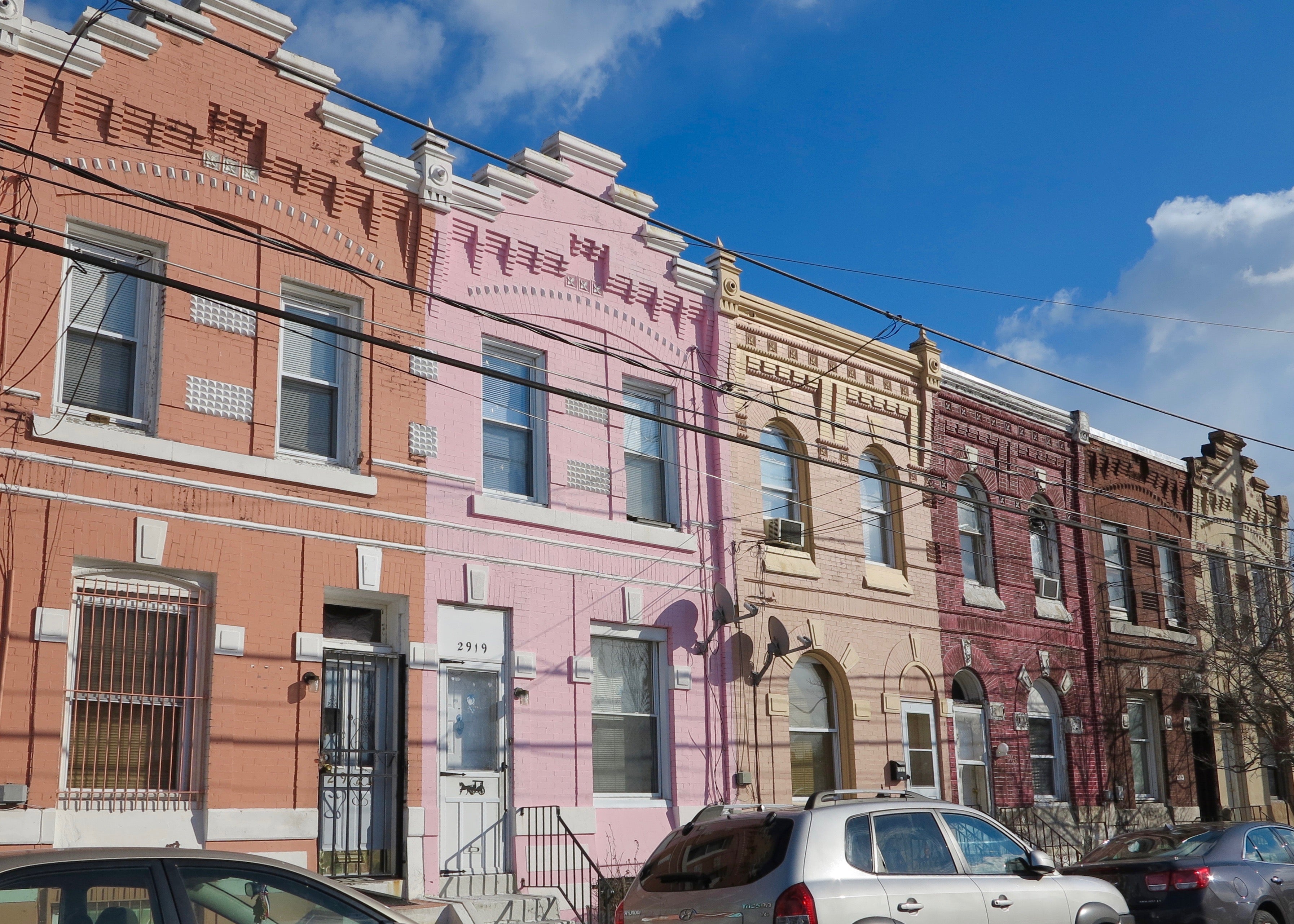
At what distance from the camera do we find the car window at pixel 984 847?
9297 millimetres

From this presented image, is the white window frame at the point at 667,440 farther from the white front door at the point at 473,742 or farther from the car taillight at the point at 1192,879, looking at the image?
the car taillight at the point at 1192,879

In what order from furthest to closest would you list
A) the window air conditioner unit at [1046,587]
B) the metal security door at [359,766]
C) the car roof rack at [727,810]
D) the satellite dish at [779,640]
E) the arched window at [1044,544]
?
the arched window at [1044,544] → the window air conditioner unit at [1046,587] → the satellite dish at [779,640] → the metal security door at [359,766] → the car roof rack at [727,810]

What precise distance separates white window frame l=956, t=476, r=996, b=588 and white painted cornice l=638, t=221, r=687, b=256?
22.1 feet

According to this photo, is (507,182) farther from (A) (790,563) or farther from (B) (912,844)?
(B) (912,844)

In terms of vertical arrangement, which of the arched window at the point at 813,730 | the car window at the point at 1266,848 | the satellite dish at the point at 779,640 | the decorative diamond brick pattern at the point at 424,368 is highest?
the decorative diamond brick pattern at the point at 424,368

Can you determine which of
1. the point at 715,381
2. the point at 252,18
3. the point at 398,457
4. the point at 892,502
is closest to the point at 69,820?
the point at 398,457

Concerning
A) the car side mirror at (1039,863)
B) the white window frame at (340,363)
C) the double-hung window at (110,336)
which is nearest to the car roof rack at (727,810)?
the car side mirror at (1039,863)

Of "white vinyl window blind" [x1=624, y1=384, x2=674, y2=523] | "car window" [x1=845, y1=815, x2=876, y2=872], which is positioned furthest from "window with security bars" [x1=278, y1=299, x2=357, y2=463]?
"car window" [x1=845, y1=815, x2=876, y2=872]

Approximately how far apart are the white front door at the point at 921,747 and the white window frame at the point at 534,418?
7.00 metres

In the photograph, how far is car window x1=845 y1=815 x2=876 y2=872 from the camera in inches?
332

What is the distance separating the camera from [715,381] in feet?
57.8

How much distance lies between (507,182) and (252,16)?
3501 millimetres

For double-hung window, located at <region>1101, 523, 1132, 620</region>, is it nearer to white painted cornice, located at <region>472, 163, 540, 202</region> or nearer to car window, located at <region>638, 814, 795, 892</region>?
white painted cornice, located at <region>472, 163, 540, 202</region>

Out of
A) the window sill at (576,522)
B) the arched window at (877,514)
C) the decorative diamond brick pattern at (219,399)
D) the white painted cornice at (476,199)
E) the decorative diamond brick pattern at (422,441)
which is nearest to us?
the decorative diamond brick pattern at (219,399)
